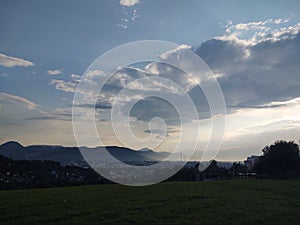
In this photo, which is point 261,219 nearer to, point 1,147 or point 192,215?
point 192,215

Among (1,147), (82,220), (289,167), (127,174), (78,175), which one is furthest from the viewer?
(1,147)

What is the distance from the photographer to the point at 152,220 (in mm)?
11219

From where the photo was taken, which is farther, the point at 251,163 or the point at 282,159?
the point at 251,163

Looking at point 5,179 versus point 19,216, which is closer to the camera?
point 19,216

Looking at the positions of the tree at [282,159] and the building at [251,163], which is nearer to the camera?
the tree at [282,159]

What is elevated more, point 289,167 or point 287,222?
point 289,167

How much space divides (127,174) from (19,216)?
108 ft

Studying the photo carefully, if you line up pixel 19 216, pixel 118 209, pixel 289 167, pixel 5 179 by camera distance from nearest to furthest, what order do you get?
pixel 19 216, pixel 118 209, pixel 5 179, pixel 289 167

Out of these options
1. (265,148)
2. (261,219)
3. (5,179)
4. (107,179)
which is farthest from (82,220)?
(265,148)

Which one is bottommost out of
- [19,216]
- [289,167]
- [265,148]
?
[19,216]

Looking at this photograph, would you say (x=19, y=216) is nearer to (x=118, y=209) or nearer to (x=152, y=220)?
(x=118, y=209)

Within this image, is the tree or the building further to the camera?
the building

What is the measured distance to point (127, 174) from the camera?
44406 millimetres

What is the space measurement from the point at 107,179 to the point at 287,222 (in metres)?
37.7
